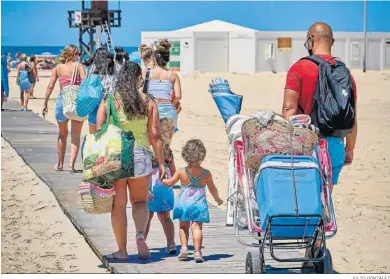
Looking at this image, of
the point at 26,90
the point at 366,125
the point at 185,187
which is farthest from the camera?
the point at 26,90

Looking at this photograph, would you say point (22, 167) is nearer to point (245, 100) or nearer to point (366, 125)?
point (366, 125)

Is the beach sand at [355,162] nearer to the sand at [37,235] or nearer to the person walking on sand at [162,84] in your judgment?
the person walking on sand at [162,84]

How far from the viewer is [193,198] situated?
6.96 metres

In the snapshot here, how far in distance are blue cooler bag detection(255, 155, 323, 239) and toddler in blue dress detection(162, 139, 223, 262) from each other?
1.08 metres

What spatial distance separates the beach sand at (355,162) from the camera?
840 cm

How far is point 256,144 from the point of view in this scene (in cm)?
603

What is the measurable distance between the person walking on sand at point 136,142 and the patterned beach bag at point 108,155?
14cm

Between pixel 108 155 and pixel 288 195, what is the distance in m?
1.44

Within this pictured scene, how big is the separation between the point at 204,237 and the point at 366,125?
563 inches

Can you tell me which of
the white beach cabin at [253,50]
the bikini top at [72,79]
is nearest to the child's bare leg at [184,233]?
the bikini top at [72,79]

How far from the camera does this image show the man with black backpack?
20.4 feet

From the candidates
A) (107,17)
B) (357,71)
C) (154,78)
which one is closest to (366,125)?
(154,78)

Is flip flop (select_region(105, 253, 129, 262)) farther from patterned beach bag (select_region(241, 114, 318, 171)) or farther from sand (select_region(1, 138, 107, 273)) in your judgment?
patterned beach bag (select_region(241, 114, 318, 171))

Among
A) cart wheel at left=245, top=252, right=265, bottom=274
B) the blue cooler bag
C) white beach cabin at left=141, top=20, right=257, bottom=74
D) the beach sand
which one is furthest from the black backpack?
white beach cabin at left=141, top=20, right=257, bottom=74
